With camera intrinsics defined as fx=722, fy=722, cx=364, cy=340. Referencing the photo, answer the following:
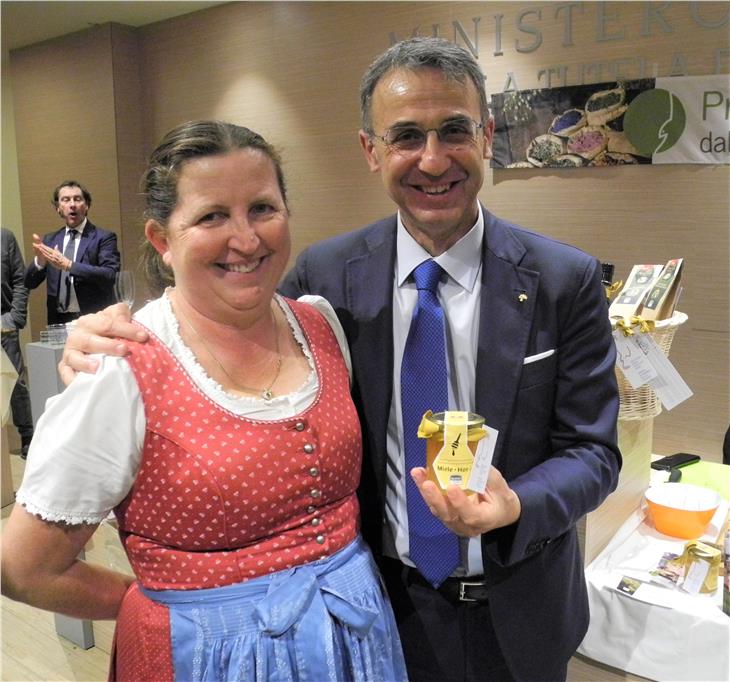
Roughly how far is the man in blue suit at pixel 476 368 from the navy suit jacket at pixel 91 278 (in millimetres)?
3939

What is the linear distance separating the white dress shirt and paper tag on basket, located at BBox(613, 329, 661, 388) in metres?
0.59

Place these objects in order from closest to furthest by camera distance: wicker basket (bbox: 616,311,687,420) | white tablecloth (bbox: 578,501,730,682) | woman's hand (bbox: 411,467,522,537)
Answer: woman's hand (bbox: 411,467,522,537), white tablecloth (bbox: 578,501,730,682), wicker basket (bbox: 616,311,687,420)

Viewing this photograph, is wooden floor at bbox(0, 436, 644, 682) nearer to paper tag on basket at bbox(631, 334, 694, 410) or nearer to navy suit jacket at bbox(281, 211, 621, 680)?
navy suit jacket at bbox(281, 211, 621, 680)

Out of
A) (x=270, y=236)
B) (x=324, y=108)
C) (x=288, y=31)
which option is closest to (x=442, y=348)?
(x=270, y=236)

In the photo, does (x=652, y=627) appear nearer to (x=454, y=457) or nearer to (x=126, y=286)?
(x=454, y=457)

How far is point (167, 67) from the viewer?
630cm

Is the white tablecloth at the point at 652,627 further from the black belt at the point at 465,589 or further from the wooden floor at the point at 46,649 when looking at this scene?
the wooden floor at the point at 46,649

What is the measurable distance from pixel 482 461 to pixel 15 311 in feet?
15.1

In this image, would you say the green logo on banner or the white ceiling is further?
the white ceiling

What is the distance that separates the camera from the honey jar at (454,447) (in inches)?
42.8

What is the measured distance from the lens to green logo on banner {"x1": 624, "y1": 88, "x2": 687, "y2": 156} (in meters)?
3.77

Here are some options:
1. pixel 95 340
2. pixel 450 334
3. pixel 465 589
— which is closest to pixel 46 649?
pixel 465 589

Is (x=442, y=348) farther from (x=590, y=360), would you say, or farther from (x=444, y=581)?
(x=444, y=581)

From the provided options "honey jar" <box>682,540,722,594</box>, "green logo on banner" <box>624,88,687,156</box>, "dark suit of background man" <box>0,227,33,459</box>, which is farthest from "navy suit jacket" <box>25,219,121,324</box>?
"honey jar" <box>682,540,722,594</box>
